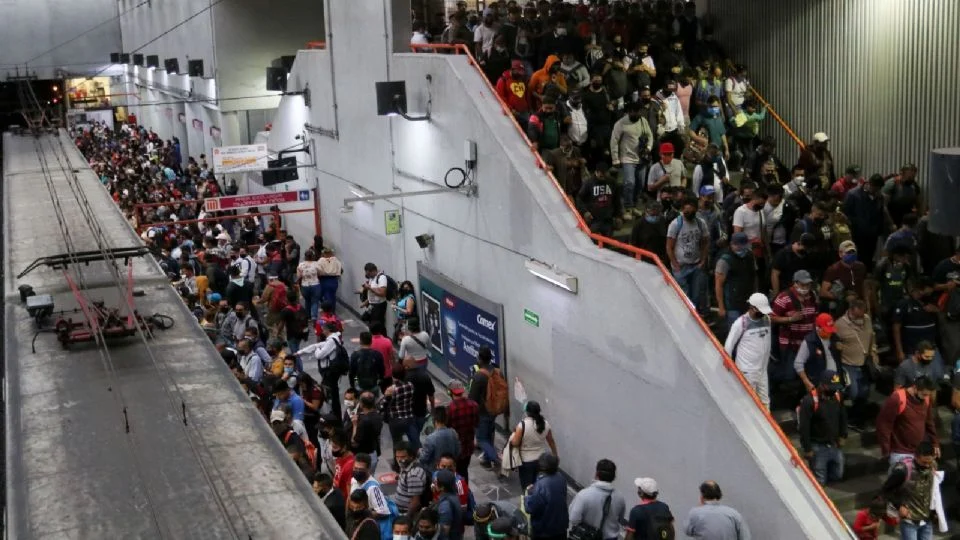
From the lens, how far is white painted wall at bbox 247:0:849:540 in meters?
9.75

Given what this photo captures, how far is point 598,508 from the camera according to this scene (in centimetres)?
928

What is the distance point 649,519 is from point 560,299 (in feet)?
13.6

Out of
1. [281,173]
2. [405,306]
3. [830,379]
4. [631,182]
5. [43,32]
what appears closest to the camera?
[830,379]

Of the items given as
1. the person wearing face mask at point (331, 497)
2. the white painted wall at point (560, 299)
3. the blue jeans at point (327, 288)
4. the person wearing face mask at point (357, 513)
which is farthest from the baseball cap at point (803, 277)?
the blue jeans at point (327, 288)

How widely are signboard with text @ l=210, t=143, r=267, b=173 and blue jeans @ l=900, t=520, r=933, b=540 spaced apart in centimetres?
1459

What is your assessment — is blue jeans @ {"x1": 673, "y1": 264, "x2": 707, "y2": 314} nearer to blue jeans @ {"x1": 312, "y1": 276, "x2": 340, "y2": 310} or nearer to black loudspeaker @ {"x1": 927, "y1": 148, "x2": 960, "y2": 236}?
black loudspeaker @ {"x1": 927, "y1": 148, "x2": 960, "y2": 236}

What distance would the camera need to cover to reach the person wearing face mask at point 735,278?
11203mm

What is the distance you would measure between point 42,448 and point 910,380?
7274 millimetres

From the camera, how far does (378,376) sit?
1326 centimetres

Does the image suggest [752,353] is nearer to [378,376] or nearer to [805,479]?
[805,479]

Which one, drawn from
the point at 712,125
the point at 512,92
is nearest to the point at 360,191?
the point at 512,92

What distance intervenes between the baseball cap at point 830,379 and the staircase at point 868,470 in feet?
2.51

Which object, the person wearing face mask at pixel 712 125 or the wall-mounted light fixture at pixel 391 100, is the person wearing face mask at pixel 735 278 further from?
the wall-mounted light fixture at pixel 391 100

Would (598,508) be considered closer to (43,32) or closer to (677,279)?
(677,279)
